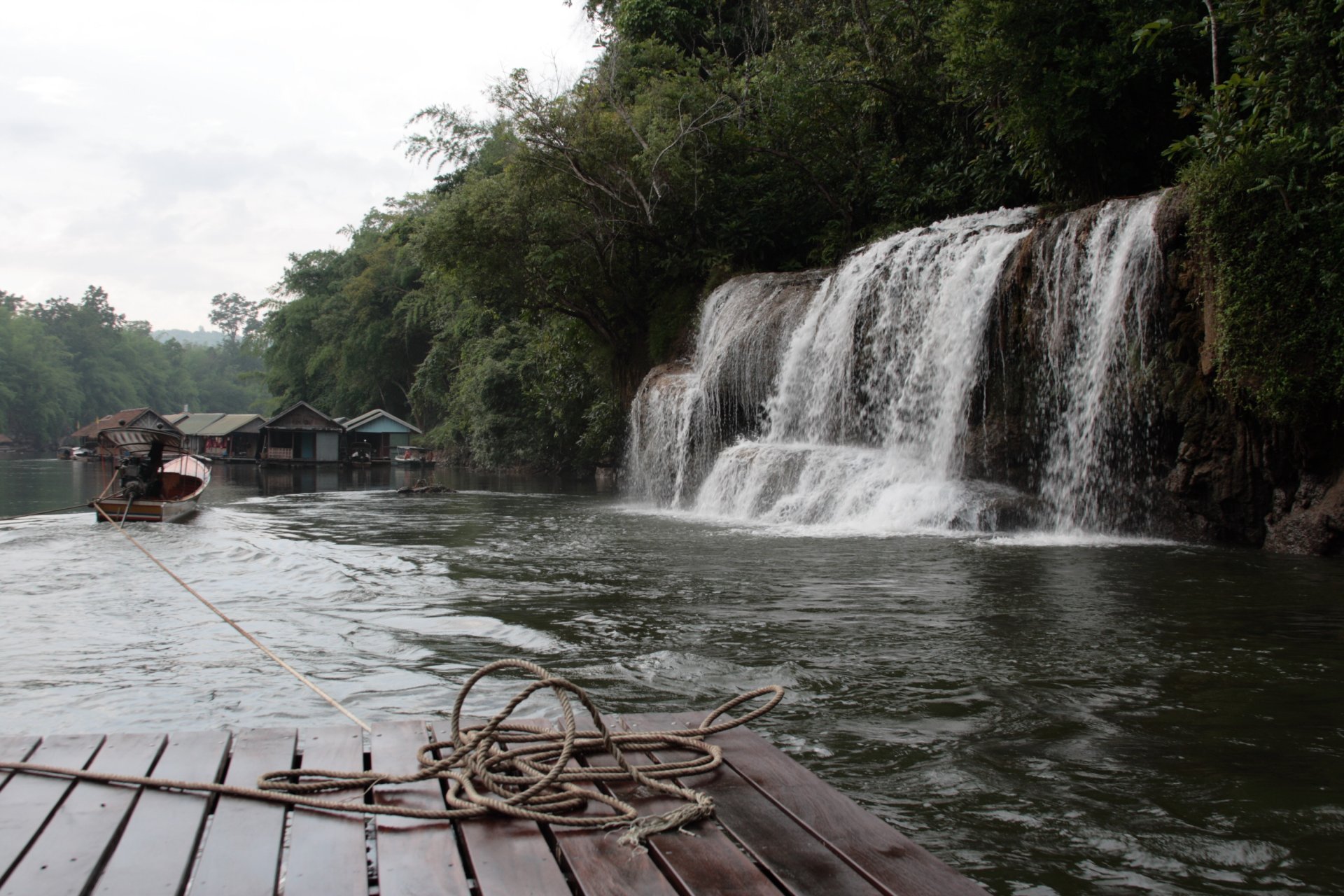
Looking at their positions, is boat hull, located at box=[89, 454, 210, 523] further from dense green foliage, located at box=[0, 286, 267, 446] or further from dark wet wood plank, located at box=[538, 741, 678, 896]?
dense green foliage, located at box=[0, 286, 267, 446]

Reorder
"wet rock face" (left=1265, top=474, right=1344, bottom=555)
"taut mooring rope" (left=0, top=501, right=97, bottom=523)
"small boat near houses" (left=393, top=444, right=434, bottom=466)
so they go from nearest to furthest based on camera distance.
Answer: "wet rock face" (left=1265, top=474, right=1344, bottom=555), "taut mooring rope" (left=0, top=501, right=97, bottom=523), "small boat near houses" (left=393, top=444, right=434, bottom=466)

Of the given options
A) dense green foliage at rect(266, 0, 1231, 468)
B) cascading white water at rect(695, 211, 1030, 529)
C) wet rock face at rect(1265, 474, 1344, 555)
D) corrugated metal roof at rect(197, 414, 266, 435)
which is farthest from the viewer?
corrugated metal roof at rect(197, 414, 266, 435)

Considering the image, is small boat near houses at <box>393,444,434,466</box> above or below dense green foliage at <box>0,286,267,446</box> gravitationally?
below

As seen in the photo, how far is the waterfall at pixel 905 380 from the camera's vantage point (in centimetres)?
1248

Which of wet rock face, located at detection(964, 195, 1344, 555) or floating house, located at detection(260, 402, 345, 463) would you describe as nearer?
wet rock face, located at detection(964, 195, 1344, 555)

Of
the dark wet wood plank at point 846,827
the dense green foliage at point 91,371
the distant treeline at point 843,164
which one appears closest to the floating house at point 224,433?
the dense green foliage at point 91,371

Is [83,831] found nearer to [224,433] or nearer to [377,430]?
[377,430]

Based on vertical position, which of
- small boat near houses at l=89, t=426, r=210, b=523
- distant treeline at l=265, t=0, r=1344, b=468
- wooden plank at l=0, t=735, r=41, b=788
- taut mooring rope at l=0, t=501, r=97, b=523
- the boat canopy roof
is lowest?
taut mooring rope at l=0, t=501, r=97, b=523

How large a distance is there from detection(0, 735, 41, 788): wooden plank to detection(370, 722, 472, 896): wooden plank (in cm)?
99

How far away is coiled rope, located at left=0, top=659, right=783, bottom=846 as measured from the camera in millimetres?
2607

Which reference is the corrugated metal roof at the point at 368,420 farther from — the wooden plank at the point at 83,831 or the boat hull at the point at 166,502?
the wooden plank at the point at 83,831

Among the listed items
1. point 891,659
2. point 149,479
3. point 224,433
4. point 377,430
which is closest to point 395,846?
point 891,659

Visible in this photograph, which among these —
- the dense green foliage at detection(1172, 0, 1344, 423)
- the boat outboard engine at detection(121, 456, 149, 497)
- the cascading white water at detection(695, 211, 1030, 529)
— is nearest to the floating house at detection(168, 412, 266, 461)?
the boat outboard engine at detection(121, 456, 149, 497)

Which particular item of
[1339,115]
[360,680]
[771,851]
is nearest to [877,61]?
[1339,115]
